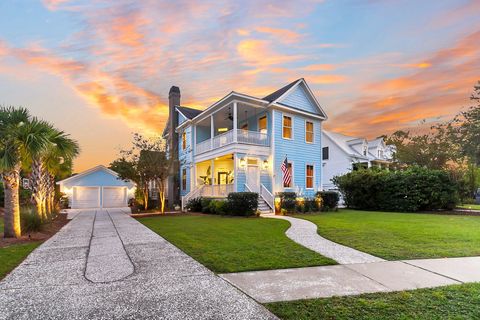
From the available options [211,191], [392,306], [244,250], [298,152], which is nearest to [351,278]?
[392,306]

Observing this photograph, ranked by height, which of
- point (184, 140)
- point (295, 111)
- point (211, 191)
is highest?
point (295, 111)

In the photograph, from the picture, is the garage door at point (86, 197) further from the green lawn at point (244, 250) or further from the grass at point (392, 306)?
the grass at point (392, 306)

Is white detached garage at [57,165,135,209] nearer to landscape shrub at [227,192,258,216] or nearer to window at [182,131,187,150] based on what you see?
window at [182,131,187,150]

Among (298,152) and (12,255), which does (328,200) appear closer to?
(298,152)

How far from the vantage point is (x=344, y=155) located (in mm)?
29938

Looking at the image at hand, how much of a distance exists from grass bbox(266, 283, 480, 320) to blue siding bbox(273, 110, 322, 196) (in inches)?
578

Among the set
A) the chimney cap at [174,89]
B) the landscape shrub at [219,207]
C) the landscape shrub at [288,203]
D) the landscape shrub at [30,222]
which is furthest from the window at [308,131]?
the landscape shrub at [30,222]

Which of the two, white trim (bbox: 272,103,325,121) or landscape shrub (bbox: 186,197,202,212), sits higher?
white trim (bbox: 272,103,325,121)

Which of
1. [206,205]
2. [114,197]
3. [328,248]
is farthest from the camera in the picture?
[114,197]

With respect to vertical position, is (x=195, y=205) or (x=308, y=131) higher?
(x=308, y=131)

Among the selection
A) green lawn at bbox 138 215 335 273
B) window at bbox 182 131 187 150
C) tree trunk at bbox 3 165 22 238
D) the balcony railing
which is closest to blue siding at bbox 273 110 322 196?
the balcony railing

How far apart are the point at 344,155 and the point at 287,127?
13.0 metres

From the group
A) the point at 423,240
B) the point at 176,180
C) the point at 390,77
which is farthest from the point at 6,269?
the point at 176,180

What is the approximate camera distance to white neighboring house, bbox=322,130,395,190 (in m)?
29.7
